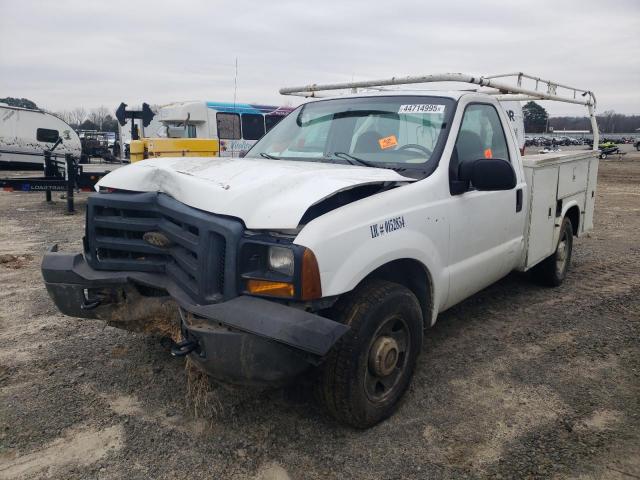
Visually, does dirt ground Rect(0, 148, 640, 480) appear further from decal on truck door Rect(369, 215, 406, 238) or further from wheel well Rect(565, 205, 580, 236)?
wheel well Rect(565, 205, 580, 236)

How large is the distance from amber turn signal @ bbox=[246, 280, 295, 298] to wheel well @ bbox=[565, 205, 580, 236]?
4449mm

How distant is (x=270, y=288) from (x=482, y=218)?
2.01m

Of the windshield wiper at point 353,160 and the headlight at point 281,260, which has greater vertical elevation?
the windshield wiper at point 353,160

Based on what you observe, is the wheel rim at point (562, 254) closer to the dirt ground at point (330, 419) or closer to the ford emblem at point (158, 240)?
the dirt ground at point (330, 419)

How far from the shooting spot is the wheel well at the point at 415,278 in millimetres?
3236

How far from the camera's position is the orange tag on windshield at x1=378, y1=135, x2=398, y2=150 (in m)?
3.70

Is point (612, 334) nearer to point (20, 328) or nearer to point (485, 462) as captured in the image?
point (485, 462)

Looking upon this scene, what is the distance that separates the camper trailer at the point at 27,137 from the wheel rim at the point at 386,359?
14213 millimetres

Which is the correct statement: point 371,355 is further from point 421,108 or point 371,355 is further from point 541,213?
point 541,213

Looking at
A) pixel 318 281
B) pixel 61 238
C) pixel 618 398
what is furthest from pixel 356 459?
pixel 61 238

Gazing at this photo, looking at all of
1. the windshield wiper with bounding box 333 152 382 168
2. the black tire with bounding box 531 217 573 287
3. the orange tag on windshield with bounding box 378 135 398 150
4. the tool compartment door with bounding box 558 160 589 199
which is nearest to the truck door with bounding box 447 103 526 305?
the orange tag on windshield with bounding box 378 135 398 150

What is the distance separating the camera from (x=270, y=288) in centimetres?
256

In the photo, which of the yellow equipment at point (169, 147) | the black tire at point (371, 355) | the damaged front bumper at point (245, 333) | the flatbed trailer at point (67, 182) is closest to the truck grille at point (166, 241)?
the damaged front bumper at point (245, 333)

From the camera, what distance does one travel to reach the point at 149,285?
9.88 ft
